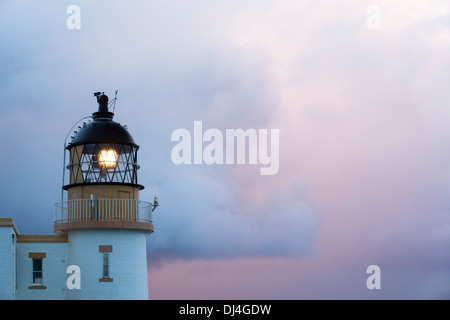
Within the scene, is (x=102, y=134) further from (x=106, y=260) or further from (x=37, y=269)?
(x=37, y=269)

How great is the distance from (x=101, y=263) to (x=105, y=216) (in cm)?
232

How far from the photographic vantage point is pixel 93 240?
46812mm

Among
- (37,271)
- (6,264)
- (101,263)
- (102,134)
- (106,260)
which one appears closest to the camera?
(6,264)

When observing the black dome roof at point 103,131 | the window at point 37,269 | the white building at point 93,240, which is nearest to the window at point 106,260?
the white building at point 93,240

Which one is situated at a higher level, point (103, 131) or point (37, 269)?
point (103, 131)

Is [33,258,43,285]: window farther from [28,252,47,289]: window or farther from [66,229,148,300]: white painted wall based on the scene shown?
[66,229,148,300]: white painted wall

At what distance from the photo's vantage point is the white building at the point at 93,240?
4669 cm

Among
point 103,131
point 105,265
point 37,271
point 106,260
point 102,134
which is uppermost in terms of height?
point 103,131

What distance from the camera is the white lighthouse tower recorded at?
46719mm

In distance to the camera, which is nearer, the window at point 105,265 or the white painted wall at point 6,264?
the white painted wall at point 6,264

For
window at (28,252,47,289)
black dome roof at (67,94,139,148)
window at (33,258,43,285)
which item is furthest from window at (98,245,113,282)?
black dome roof at (67,94,139,148)

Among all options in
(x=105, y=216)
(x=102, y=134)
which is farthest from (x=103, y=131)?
(x=105, y=216)

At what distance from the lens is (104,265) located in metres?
Answer: 46.8

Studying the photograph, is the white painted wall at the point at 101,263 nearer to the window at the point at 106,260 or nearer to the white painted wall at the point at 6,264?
the window at the point at 106,260
